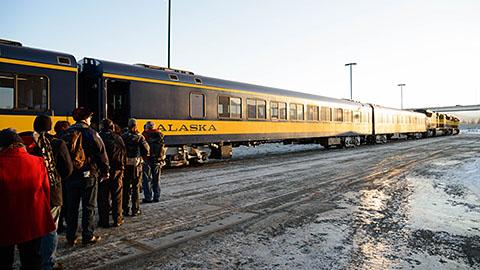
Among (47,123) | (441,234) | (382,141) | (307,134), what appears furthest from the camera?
(382,141)

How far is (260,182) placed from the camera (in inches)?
337

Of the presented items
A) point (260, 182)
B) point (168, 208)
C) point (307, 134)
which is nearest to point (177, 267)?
point (168, 208)

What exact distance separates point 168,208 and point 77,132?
2.48m

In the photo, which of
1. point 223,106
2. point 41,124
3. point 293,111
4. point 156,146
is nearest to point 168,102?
point 223,106

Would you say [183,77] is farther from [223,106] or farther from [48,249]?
[48,249]

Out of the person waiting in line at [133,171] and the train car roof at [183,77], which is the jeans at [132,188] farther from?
the train car roof at [183,77]

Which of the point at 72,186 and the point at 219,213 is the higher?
the point at 72,186

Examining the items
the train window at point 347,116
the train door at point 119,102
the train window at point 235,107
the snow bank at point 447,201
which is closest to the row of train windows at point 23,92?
the train door at point 119,102

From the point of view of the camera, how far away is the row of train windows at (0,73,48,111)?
294 inches

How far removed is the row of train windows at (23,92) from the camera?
7.46 metres

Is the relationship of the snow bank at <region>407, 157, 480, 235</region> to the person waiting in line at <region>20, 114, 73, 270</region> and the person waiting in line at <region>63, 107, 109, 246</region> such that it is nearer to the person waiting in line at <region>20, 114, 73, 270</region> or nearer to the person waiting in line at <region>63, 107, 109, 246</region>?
the person waiting in line at <region>63, 107, 109, 246</region>

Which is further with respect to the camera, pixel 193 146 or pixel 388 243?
pixel 193 146

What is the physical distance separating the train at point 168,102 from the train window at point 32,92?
21mm

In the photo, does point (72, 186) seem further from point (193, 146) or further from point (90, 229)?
point (193, 146)
